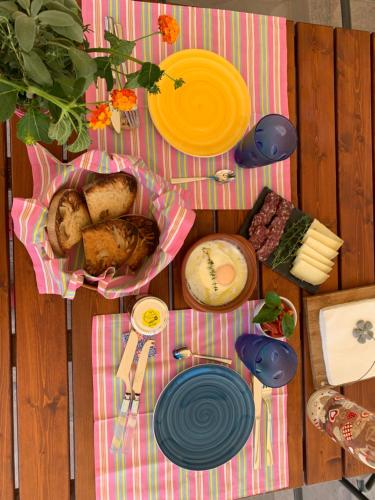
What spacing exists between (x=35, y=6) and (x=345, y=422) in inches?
33.8

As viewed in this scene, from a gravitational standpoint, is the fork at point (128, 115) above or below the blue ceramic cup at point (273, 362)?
above

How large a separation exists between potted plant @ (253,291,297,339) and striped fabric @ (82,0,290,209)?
22 centimetres

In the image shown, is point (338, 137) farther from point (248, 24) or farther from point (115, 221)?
point (115, 221)

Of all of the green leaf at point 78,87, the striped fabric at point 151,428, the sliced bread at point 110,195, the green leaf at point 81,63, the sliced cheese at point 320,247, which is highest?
the green leaf at point 81,63

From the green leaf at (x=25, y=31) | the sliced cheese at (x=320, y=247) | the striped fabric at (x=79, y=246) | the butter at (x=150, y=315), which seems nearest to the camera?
the green leaf at (x=25, y=31)

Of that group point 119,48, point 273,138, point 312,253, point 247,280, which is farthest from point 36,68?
point 312,253

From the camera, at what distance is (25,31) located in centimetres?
49

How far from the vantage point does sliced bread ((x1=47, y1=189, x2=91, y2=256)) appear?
0.78 metres

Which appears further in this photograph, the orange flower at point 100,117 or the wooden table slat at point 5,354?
the wooden table slat at point 5,354

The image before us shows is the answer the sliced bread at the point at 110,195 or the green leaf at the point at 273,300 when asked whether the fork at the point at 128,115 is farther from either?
the green leaf at the point at 273,300

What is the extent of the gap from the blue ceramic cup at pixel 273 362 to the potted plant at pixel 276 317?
0.11ft

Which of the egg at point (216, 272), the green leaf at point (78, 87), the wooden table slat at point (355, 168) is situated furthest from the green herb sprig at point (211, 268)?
the green leaf at point (78, 87)

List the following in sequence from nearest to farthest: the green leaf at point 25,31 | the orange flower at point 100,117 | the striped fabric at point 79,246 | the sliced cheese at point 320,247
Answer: the green leaf at point 25,31 < the orange flower at point 100,117 < the striped fabric at point 79,246 < the sliced cheese at point 320,247

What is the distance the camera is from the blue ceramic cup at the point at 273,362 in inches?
32.0
